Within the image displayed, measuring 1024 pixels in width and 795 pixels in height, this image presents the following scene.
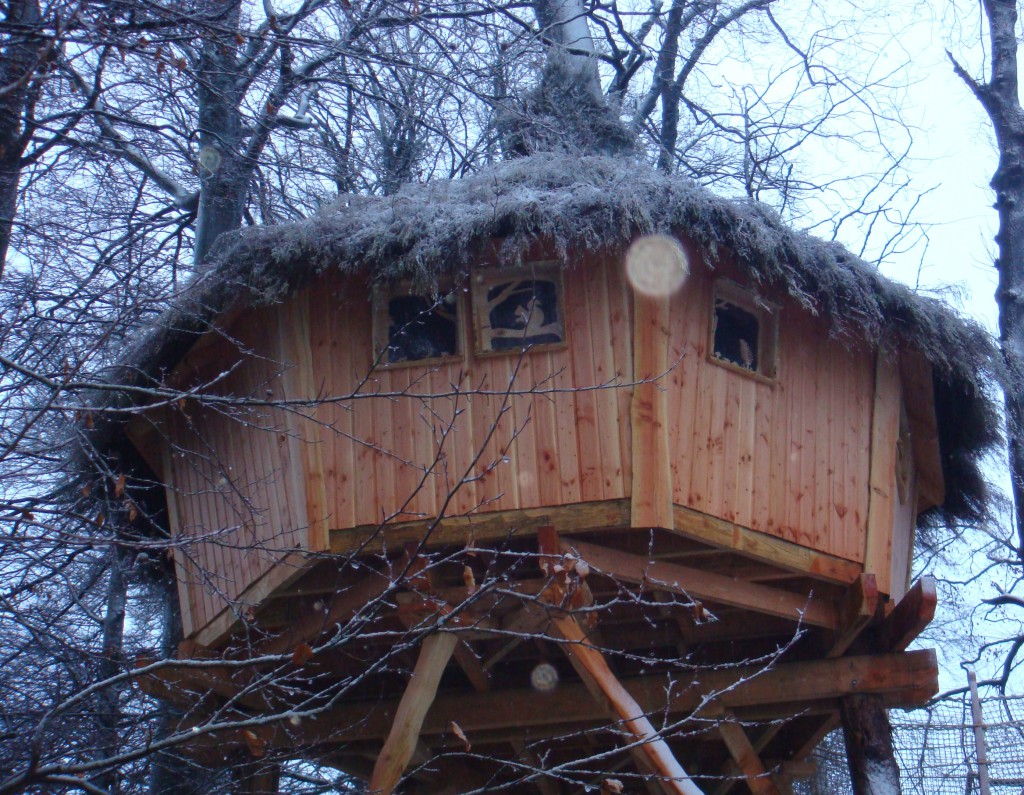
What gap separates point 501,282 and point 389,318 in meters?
0.66

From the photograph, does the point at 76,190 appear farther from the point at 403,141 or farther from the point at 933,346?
the point at 933,346

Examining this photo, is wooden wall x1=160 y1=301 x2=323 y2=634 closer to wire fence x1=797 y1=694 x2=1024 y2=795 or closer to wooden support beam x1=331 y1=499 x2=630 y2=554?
Answer: wooden support beam x1=331 y1=499 x2=630 y2=554

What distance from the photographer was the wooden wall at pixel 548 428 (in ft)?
22.2

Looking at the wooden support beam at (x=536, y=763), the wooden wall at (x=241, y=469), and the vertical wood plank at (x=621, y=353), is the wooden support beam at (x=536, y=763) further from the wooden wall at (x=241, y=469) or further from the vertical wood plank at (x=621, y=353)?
the vertical wood plank at (x=621, y=353)

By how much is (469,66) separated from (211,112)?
1.87m

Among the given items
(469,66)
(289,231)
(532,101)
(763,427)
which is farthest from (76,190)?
(763,427)

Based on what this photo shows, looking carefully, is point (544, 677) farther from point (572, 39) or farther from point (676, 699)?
point (572, 39)

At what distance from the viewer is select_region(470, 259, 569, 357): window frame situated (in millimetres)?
6926

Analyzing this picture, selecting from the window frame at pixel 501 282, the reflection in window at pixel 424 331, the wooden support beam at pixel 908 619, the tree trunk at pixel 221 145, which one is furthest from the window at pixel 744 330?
the tree trunk at pixel 221 145

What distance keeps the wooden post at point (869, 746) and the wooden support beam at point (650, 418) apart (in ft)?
8.22

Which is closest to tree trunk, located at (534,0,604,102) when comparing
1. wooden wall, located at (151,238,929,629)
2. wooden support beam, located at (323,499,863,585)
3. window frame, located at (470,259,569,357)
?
window frame, located at (470,259,569,357)

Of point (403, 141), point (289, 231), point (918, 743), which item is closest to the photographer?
point (289, 231)

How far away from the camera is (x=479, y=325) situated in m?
6.99

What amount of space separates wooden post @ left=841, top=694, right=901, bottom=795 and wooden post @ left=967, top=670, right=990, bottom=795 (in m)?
1.80
